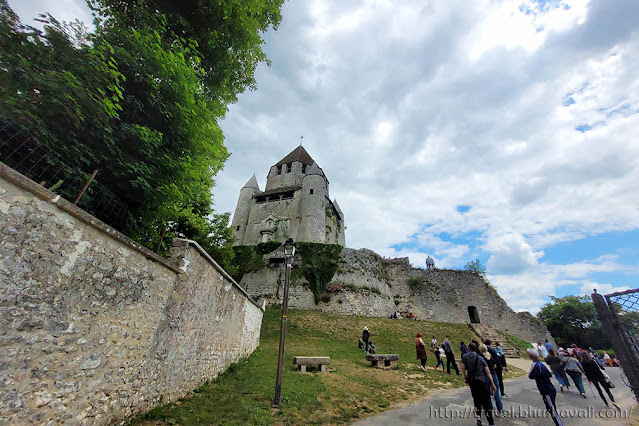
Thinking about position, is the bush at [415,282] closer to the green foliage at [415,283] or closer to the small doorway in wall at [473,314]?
the green foliage at [415,283]

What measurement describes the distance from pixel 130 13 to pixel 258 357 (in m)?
12.2

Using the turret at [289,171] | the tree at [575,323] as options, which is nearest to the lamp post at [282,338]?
the turret at [289,171]

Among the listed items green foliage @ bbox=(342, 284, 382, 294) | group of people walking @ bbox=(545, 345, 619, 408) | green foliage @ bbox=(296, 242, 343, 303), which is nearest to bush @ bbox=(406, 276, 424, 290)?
green foliage @ bbox=(342, 284, 382, 294)

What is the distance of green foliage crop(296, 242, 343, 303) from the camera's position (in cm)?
2258

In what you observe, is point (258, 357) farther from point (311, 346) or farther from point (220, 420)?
point (220, 420)

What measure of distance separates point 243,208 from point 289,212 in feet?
22.6

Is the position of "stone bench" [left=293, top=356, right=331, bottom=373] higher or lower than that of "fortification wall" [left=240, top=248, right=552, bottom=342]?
lower

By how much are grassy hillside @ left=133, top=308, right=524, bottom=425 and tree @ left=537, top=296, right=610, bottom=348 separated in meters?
35.4

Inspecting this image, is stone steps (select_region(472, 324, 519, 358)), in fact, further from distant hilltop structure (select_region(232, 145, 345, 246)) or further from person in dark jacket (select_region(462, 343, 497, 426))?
person in dark jacket (select_region(462, 343, 497, 426))

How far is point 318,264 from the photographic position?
23516 mm

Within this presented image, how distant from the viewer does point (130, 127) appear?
5.09 meters

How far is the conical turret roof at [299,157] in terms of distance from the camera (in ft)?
132

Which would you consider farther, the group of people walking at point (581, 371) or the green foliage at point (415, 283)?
the green foliage at point (415, 283)

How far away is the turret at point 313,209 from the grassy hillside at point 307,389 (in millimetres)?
15272
